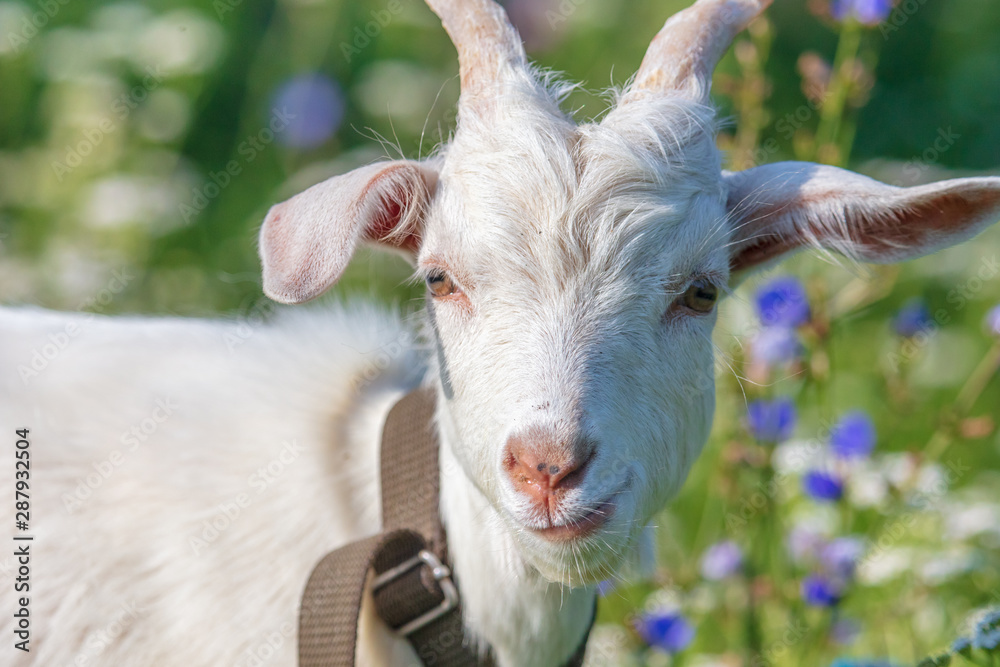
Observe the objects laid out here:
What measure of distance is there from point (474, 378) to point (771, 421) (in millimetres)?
1328

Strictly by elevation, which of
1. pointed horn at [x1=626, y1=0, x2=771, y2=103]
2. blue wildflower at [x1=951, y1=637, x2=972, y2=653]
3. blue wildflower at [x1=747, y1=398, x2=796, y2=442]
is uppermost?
pointed horn at [x1=626, y1=0, x2=771, y2=103]

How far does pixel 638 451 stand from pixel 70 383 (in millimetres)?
1536

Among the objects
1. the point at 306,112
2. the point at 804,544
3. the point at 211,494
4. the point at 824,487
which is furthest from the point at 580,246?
the point at 306,112

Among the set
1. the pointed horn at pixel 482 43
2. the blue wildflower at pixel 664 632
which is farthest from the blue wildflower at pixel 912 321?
the pointed horn at pixel 482 43

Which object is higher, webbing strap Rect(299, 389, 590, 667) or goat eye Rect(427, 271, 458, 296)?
goat eye Rect(427, 271, 458, 296)

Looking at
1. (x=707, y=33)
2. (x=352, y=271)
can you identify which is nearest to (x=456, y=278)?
(x=707, y=33)

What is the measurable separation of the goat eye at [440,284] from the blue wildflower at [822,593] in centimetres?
155

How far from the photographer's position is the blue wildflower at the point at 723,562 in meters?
3.00

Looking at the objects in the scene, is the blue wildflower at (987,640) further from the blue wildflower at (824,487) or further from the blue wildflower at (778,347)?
the blue wildflower at (778,347)

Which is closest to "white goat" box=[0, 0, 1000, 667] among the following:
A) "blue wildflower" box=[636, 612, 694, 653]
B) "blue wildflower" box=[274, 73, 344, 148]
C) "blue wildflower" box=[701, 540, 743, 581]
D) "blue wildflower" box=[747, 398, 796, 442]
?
"blue wildflower" box=[636, 612, 694, 653]

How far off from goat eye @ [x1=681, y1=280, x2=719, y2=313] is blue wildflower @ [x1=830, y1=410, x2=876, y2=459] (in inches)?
46.5

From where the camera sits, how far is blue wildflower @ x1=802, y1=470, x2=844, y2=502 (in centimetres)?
288

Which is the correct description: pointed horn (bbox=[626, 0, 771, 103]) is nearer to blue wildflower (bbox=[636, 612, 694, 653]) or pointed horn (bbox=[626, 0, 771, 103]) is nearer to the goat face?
the goat face

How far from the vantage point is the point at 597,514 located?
174 cm
